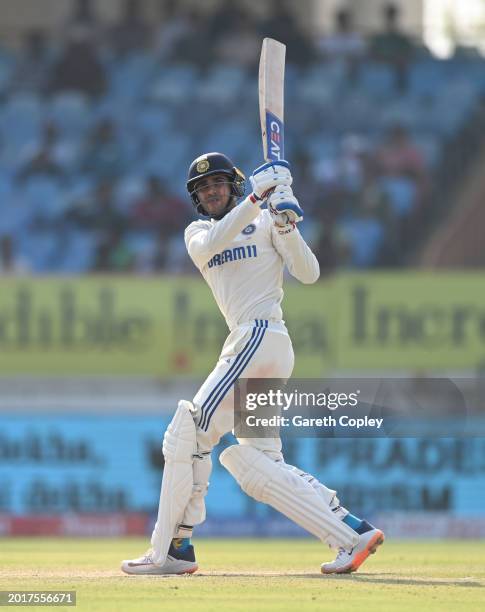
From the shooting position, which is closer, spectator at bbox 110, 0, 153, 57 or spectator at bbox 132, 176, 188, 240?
spectator at bbox 132, 176, 188, 240

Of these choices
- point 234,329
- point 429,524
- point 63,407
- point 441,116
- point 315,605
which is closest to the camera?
point 315,605

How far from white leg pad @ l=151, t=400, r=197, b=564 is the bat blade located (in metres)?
1.33

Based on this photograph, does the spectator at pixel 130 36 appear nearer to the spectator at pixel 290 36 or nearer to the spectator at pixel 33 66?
the spectator at pixel 33 66

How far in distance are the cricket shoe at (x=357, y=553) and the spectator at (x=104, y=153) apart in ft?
36.6

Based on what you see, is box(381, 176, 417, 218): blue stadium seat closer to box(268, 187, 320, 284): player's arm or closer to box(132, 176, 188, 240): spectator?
box(132, 176, 188, 240): spectator

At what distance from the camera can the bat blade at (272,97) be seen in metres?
7.38

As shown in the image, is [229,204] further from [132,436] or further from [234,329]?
[132,436]

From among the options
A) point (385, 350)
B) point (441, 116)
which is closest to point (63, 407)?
point (385, 350)

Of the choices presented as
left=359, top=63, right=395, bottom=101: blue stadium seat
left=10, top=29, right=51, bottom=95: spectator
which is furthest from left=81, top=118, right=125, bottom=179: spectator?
left=359, top=63, right=395, bottom=101: blue stadium seat

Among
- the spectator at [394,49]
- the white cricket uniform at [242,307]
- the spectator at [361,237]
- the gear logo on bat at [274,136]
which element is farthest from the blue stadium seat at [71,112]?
the white cricket uniform at [242,307]

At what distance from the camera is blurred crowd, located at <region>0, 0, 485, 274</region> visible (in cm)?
1669

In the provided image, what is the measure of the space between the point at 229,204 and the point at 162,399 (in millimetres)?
9282

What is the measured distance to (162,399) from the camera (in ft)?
54.3

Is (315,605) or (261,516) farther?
(261,516)
